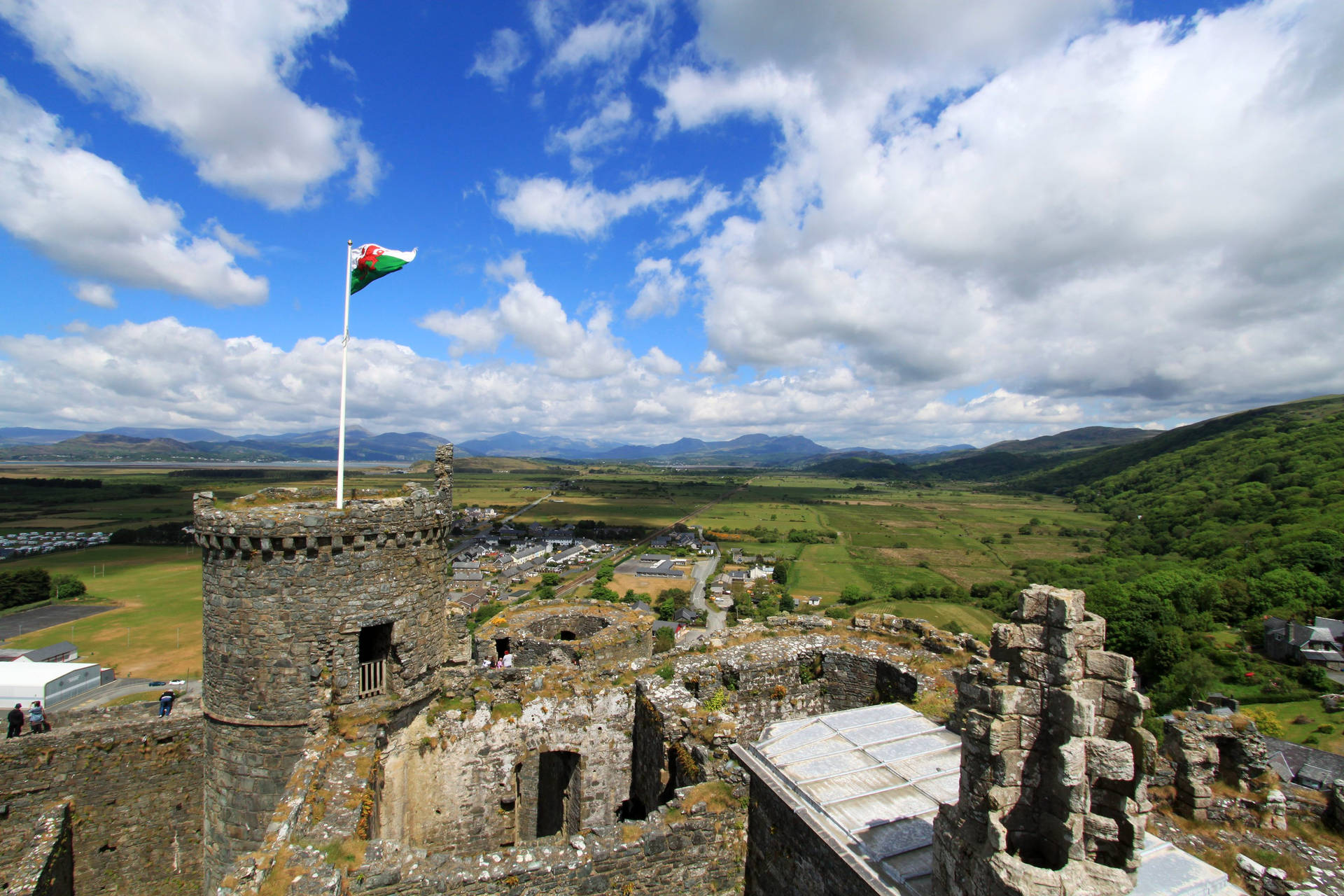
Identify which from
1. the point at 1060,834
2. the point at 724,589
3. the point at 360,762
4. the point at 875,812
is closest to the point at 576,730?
the point at 360,762

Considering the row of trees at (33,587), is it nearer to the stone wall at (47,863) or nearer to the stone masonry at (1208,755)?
the stone wall at (47,863)

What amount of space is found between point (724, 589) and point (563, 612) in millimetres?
62073

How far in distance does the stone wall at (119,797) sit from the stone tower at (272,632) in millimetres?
4373

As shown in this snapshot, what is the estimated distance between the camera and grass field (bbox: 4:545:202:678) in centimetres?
4259

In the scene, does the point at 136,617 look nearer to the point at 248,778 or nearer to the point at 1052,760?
the point at 248,778

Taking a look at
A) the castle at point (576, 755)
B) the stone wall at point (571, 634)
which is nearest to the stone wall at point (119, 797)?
the castle at point (576, 755)

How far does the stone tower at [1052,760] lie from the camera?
4008mm

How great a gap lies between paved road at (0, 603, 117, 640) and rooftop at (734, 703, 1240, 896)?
74717mm

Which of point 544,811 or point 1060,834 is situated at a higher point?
point 1060,834

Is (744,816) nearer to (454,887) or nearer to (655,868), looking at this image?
(655,868)

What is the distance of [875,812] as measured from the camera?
6402mm

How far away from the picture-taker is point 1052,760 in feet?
13.8

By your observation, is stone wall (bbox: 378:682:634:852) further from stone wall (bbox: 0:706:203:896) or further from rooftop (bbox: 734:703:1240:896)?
stone wall (bbox: 0:706:203:896)

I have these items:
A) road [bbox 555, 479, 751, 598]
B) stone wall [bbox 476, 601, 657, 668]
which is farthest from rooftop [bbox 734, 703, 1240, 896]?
road [bbox 555, 479, 751, 598]
